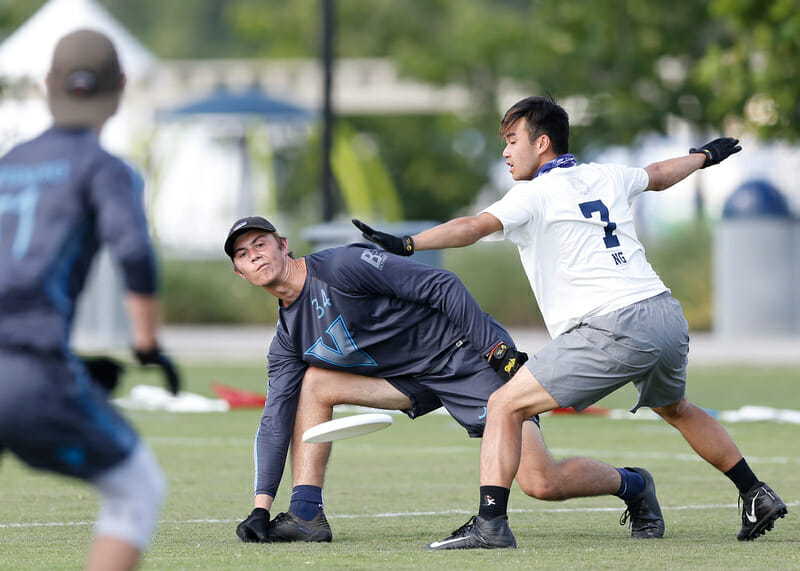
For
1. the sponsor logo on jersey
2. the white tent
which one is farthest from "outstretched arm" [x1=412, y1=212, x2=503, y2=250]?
the white tent

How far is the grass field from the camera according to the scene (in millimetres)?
6242

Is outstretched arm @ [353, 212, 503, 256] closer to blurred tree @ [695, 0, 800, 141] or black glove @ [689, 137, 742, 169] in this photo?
black glove @ [689, 137, 742, 169]

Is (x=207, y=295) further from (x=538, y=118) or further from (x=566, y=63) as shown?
(x=538, y=118)

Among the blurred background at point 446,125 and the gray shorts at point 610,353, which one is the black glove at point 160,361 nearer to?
the gray shorts at point 610,353

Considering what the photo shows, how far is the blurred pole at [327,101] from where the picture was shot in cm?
2403

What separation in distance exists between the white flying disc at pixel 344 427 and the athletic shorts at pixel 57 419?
239cm

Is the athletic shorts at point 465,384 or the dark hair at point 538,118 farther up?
the dark hair at point 538,118

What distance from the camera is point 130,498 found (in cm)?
428

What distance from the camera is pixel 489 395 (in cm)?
703

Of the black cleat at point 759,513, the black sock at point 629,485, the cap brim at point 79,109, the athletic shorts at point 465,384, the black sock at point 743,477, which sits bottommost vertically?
the black cleat at point 759,513

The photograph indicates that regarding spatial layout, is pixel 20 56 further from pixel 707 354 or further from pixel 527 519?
pixel 527 519

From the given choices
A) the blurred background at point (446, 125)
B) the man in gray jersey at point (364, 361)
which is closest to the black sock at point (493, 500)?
the man in gray jersey at point (364, 361)

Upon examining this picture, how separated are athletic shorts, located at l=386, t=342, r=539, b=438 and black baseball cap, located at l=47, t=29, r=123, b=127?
2981 mm

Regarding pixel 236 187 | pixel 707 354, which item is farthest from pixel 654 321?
pixel 236 187
